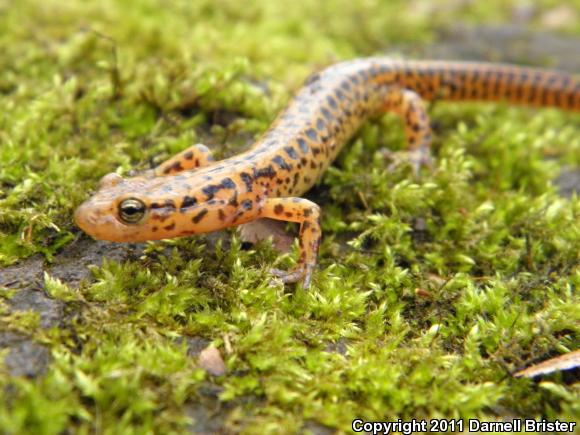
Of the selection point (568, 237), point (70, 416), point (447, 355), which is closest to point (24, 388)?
point (70, 416)

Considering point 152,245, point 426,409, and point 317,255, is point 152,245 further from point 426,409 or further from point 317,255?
point 426,409

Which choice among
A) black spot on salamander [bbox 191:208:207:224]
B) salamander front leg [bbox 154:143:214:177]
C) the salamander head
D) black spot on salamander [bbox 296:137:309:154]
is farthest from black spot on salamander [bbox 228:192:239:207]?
black spot on salamander [bbox 296:137:309:154]

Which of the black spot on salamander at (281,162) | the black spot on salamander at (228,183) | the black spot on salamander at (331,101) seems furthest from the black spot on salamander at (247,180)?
the black spot on salamander at (331,101)

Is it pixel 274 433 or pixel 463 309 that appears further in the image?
pixel 463 309

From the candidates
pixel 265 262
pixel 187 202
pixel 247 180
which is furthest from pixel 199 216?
pixel 265 262

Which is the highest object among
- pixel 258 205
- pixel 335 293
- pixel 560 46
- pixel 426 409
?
pixel 560 46

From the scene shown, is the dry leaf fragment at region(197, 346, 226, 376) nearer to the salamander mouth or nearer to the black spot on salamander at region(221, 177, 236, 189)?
the salamander mouth
